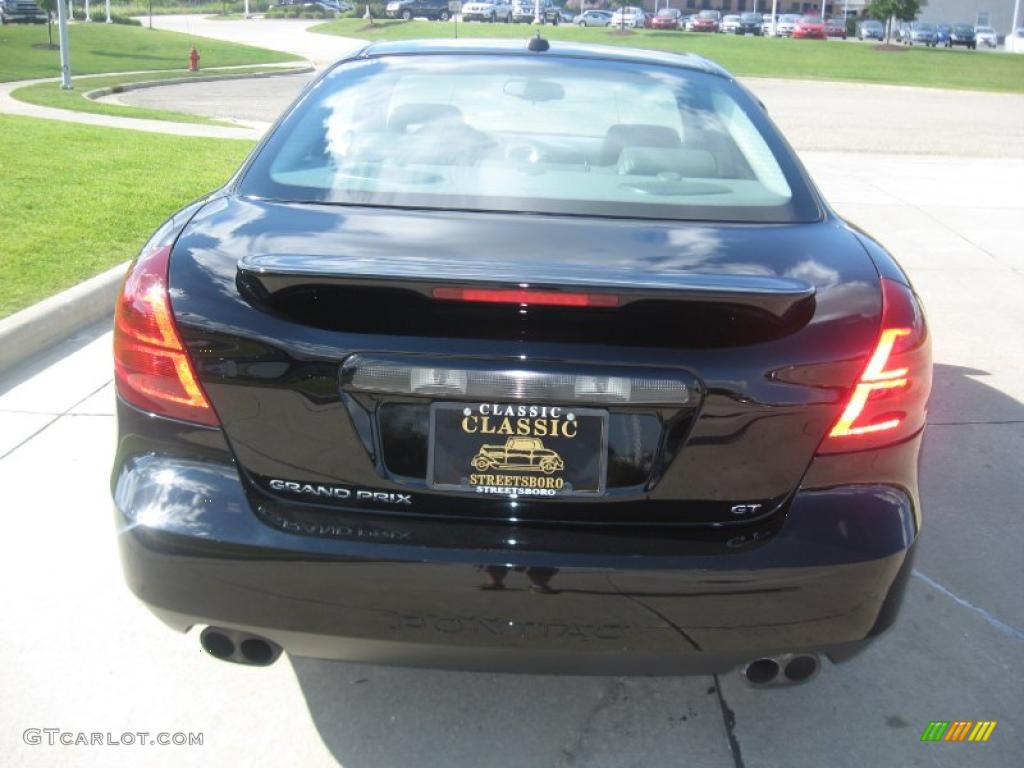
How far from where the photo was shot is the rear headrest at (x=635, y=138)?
3.45 metres

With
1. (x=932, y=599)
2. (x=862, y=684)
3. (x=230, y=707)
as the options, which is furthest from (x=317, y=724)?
(x=932, y=599)

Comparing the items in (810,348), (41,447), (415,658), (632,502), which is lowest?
(41,447)

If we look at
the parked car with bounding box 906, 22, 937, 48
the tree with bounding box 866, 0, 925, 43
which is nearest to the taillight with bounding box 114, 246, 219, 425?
the tree with bounding box 866, 0, 925, 43

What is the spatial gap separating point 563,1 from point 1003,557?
349 feet

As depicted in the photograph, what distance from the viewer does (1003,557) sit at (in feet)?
13.0

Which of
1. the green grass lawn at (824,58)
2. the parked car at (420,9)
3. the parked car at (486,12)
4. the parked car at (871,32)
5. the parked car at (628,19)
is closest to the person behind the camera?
the green grass lawn at (824,58)

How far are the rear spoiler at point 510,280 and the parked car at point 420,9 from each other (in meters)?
75.1

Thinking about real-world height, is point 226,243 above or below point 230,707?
above

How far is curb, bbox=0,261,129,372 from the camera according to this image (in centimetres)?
562

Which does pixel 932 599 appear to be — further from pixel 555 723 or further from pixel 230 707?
pixel 230 707

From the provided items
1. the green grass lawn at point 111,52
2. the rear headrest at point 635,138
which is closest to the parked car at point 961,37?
the green grass lawn at point 111,52

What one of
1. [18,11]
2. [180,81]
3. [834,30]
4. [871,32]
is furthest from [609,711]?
[871,32]

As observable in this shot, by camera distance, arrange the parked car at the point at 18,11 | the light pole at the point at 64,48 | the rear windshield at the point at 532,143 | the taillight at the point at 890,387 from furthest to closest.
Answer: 1. the parked car at the point at 18,11
2. the light pole at the point at 64,48
3. the rear windshield at the point at 532,143
4. the taillight at the point at 890,387

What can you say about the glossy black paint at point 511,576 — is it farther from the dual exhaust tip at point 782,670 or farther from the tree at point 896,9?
the tree at point 896,9
